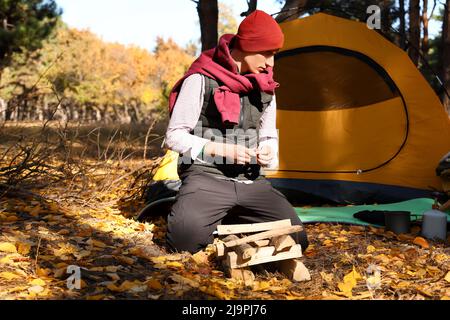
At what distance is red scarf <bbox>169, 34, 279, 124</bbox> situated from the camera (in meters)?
2.78

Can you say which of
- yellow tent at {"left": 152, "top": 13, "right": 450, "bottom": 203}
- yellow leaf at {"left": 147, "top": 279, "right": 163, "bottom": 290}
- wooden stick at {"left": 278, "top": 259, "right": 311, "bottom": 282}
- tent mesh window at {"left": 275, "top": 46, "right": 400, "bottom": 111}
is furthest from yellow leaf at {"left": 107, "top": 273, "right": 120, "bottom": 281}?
tent mesh window at {"left": 275, "top": 46, "right": 400, "bottom": 111}

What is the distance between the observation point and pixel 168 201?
11.2 ft

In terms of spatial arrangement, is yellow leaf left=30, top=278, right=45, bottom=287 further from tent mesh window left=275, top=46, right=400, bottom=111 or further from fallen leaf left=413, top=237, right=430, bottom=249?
tent mesh window left=275, top=46, right=400, bottom=111

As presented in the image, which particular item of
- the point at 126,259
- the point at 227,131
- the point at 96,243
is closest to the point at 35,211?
the point at 96,243

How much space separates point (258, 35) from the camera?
2.73 m

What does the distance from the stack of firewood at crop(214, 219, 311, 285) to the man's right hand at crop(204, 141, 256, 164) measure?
41 centimetres

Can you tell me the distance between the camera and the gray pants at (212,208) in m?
2.77

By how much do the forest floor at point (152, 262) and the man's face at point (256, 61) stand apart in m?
1.06

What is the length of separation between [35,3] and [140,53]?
36.9 metres

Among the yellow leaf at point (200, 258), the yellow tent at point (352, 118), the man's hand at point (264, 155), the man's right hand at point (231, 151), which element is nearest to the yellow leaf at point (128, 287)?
the yellow leaf at point (200, 258)

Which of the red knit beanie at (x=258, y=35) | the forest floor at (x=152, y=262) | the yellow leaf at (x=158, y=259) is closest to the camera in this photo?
the forest floor at (x=152, y=262)

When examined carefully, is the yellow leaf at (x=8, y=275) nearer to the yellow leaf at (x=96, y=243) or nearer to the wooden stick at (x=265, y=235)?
the yellow leaf at (x=96, y=243)
